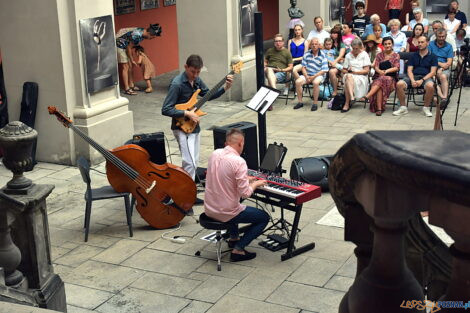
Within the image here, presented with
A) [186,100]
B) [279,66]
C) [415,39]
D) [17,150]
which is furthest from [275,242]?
[415,39]

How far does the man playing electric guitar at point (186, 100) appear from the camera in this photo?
8.98 metres

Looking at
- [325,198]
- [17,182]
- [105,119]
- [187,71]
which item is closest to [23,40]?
[105,119]

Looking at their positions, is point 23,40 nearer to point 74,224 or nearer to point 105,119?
point 105,119

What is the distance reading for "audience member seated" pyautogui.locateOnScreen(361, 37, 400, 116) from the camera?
45.8 ft

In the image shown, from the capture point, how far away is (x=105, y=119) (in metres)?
11.3

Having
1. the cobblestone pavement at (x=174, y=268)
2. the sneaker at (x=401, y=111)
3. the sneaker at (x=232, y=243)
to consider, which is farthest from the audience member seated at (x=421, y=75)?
the sneaker at (x=232, y=243)

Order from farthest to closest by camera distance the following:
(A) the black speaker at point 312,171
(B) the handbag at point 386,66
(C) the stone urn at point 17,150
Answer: (B) the handbag at point 386,66 < (A) the black speaker at point 312,171 < (C) the stone urn at point 17,150

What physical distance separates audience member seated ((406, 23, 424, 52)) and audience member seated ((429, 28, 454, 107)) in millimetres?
855

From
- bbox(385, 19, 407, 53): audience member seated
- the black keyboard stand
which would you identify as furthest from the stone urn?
bbox(385, 19, 407, 53): audience member seated

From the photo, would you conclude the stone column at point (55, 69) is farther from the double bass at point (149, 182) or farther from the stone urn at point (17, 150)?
the stone urn at point (17, 150)

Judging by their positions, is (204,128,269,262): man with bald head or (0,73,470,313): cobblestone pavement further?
(204,128,269,262): man with bald head

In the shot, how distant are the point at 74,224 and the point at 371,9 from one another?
746 inches

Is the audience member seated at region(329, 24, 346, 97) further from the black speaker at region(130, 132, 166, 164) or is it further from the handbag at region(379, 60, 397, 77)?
the black speaker at region(130, 132, 166, 164)

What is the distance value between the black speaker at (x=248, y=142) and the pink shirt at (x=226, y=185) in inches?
98.0
